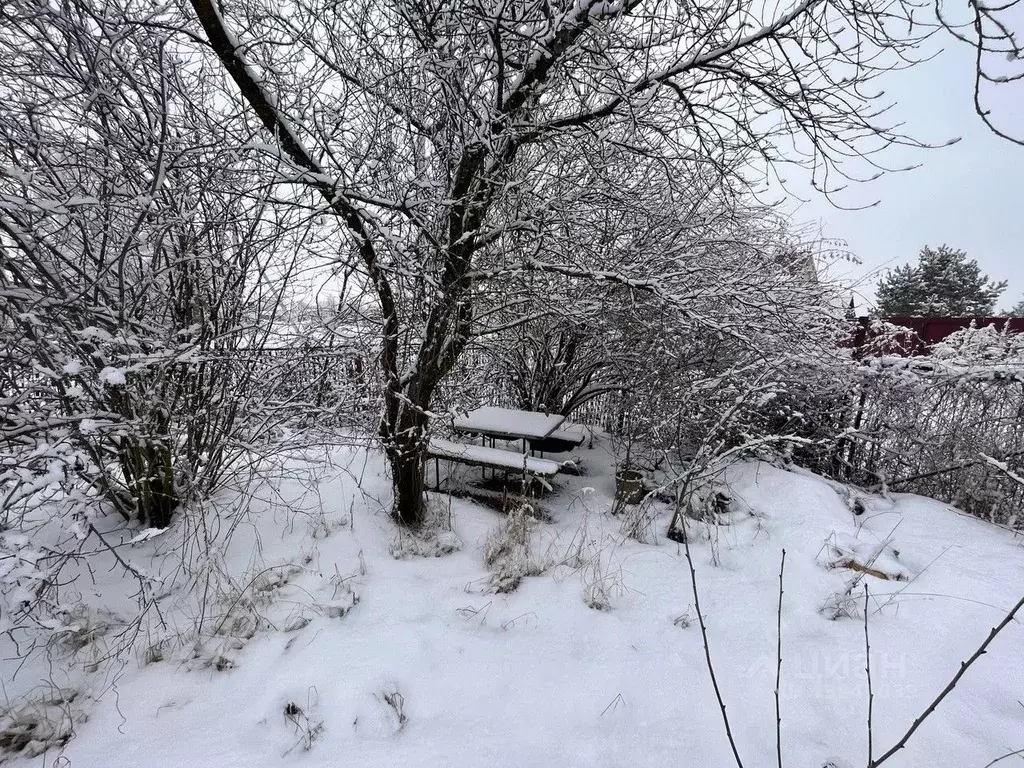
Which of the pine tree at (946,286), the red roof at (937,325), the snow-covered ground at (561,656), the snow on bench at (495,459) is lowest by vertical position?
the snow-covered ground at (561,656)

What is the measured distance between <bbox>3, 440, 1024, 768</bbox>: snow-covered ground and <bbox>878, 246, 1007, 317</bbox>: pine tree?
929 inches

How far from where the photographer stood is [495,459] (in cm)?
410

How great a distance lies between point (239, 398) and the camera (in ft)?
10.3

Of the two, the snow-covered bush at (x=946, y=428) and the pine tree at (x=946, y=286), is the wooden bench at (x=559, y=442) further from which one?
the pine tree at (x=946, y=286)

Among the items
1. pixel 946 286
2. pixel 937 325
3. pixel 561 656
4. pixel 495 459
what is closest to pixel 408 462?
pixel 495 459

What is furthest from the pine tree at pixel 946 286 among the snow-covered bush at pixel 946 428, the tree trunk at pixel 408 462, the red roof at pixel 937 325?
the tree trunk at pixel 408 462

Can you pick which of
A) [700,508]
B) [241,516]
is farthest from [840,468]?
[241,516]

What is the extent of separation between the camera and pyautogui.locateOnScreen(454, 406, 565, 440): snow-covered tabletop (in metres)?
4.22

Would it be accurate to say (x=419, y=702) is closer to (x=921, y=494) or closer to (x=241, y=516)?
(x=241, y=516)

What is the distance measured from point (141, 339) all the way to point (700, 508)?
3.95 metres

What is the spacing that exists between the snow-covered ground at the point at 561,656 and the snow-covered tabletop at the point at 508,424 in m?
0.98

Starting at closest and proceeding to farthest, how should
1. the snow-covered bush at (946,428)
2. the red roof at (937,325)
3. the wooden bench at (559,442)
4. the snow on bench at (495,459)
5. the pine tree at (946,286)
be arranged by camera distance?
the snow on bench at (495,459) → the snow-covered bush at (946,428) → the wooden bench at (559,442) → the red roof at (937,325) → the pine tree at (946,286)

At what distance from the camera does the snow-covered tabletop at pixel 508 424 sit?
13.9ft

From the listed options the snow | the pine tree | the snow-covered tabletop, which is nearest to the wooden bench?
the snow-covered tabletop
